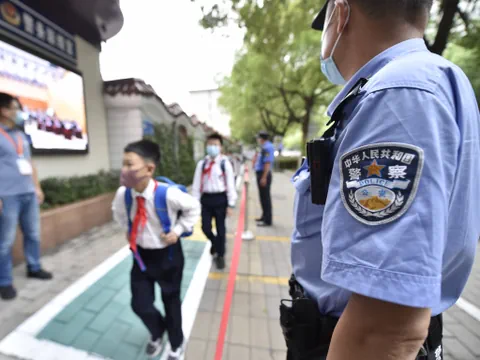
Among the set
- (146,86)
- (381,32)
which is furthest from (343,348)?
(146,86)

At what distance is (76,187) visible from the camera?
176 inches

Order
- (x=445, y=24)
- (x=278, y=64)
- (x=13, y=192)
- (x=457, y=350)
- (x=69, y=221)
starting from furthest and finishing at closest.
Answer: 1. (x=278, y=64)
2. (x=69, y=221)
3. (x=445, y=24)
4. (x=13, y=192)
5. (x=457, y=350)

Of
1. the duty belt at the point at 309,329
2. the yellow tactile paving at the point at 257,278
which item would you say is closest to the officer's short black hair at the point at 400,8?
the duty belt at the point at 309,329

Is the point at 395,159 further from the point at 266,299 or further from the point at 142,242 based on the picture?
the point at 266,299

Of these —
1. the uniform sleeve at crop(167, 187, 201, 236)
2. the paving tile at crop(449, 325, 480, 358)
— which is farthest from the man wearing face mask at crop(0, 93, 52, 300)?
the paving tile at crop(449, 325, 480, 358)

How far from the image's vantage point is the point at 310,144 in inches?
31.2

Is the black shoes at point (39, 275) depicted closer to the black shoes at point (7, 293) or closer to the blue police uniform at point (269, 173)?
the black shoes at point (7, 293)

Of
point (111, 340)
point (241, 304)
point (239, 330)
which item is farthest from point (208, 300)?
point (111, 340)

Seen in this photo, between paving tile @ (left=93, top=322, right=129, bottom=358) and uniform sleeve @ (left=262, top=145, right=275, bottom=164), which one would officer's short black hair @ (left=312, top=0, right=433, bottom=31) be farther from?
uniform sleeve @ (left=262, top=145, right=275, bottom=164)

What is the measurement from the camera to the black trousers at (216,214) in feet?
11.2

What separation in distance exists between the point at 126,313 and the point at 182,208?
141 cm

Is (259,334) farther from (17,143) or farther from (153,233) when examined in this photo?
(17,143)

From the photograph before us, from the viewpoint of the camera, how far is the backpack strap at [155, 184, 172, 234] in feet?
6.09

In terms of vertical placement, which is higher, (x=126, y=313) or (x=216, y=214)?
(x=216, y=214)
